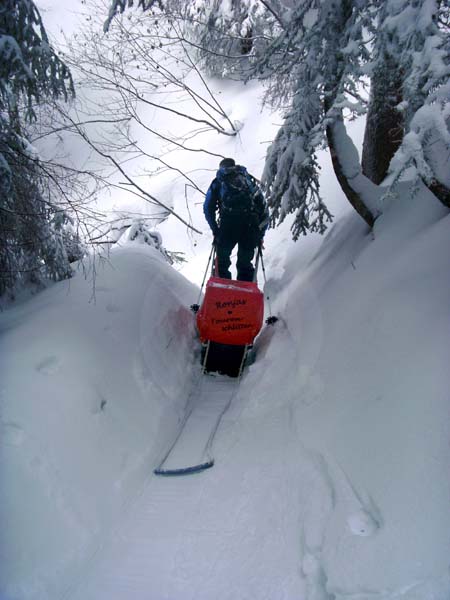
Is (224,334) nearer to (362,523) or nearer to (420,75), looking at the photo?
(362,523)

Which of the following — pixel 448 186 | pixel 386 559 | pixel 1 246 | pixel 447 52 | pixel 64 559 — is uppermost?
pixel 447 52

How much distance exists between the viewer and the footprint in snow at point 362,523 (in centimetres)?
260

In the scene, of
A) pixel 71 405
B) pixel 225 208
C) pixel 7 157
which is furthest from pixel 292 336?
pixel 7 157

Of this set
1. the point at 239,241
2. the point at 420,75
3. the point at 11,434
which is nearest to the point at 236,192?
the point at 239,241

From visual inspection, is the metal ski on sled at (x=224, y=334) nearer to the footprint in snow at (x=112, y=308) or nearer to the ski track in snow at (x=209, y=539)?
the footprint in snow at (x=112, y=308)

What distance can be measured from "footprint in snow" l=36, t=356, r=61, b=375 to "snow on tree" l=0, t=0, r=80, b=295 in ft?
3.67

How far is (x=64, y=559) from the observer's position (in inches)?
108

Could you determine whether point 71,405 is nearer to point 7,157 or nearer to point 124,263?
point 7,157

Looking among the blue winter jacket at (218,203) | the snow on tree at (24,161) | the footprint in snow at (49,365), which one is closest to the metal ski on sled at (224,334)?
the blue winter jacket at (218,203)

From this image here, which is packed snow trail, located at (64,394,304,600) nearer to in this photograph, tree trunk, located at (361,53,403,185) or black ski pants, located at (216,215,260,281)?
black ski pants, located at (216,215,260,281)

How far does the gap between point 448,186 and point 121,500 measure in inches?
154

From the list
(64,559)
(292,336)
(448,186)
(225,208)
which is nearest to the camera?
(64,559)

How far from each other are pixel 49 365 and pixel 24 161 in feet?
6.68

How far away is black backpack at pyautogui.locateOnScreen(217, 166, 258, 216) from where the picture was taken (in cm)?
579
